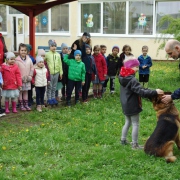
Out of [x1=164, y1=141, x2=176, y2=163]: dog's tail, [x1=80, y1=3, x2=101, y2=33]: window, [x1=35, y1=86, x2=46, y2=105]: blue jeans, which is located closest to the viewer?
[x1=164, y1=141, x2=176, y2=163]: dog's tail

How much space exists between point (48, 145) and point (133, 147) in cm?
142

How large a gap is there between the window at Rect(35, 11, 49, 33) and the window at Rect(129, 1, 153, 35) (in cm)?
576

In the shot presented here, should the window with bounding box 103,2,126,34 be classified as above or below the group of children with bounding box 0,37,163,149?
above

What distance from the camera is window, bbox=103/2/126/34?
22.9 metres

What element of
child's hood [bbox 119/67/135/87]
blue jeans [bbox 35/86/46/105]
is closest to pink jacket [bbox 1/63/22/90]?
blue jeans [bbox 35/86/46/105]

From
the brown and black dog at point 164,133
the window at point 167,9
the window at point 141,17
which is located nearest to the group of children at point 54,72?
the brown and black dog at point 164,133

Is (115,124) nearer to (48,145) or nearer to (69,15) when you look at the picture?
(48,145)

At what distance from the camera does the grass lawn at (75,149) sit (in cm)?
516

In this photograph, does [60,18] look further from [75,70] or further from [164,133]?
[164,133]

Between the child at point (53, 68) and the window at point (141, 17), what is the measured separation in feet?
45.3

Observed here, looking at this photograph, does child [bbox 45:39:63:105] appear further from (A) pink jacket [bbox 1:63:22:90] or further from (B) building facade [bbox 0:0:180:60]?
(B) building facade [bbox 0:0:180:60]

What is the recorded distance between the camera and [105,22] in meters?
23.4

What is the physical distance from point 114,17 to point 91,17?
148cm

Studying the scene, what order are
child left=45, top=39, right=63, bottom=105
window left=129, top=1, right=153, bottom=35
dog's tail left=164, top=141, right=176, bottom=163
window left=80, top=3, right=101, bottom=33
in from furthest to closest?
window left=80, top=3, right=101, bottom=33, window left=129, top=1, right=153, bottom=35, child left=45, top=39, right=63, bottom=105, dog's tail left=164, top=141, right=176, bottom=163
